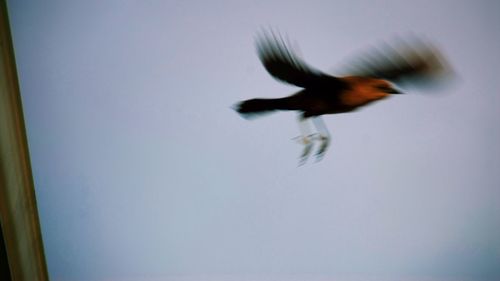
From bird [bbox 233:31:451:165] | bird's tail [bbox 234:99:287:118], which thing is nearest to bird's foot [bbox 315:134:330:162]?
bird [bbox 233:31:451:165]

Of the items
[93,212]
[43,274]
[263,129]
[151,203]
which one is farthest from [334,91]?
[43,274]

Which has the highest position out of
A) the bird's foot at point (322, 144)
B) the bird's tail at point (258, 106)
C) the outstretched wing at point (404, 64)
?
the outstretched wing at point (404, 64)

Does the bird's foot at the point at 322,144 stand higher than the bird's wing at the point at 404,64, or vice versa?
the bird's wing at the point at 404,64

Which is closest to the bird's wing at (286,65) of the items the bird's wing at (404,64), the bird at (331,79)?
the bird at (331,79)

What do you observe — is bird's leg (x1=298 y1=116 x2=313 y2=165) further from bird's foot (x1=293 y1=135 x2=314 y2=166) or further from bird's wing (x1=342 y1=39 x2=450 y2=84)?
bird's wing (x1=342 y1=39 x2=450 y2=84)

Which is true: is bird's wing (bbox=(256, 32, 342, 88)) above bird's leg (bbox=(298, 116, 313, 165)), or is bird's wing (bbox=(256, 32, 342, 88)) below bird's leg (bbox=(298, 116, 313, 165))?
above

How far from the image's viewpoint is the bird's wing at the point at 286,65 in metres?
1.14

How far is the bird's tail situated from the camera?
1195 mm

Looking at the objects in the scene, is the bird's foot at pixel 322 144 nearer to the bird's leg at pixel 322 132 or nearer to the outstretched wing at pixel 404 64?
the bird's leg at pixel 322 132

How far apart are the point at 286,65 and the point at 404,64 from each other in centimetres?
37

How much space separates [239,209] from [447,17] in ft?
2.94

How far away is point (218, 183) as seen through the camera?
1268mm

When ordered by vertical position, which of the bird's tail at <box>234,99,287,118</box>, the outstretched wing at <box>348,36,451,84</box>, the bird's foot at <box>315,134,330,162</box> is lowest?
the bird's foot at <box>315,134,330,162</box>

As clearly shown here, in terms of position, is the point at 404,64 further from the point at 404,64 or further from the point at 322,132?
the point at 322,132
